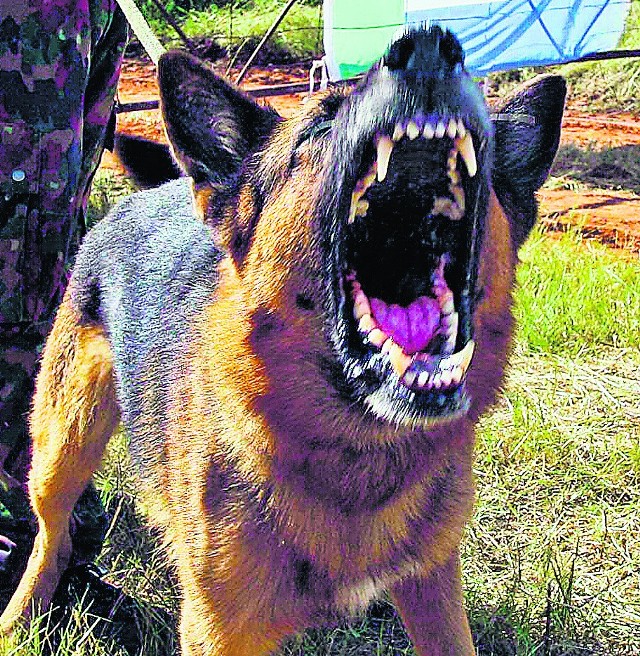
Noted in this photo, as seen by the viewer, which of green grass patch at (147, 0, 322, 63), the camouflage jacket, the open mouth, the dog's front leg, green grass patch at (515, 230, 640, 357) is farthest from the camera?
green grass patch at (147, 0, 322, 63)

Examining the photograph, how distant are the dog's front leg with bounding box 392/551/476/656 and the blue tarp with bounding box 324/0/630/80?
5506 millimetres

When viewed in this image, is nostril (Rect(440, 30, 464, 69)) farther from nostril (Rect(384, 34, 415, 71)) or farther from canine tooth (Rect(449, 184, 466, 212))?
canine tooth (Rect(449, 184, 466, 212))

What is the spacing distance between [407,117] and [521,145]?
62 centimetres

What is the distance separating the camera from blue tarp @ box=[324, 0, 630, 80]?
774 cm

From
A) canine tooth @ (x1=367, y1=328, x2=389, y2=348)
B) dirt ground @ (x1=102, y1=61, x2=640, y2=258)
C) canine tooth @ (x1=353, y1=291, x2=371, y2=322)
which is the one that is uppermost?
canine tooth @ (x1=353, y1=291, x2=371, y2=322)

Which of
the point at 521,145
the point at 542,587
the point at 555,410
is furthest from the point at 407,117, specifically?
the point at 555,410

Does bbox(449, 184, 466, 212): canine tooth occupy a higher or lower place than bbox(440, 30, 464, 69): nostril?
lower

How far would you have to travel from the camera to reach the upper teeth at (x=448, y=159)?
6.84 feet

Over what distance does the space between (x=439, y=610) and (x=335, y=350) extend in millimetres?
867

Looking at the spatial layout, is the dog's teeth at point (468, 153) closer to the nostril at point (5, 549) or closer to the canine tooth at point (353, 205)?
the canine tooth at point (353, 205)

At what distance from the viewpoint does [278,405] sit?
96.3 inches

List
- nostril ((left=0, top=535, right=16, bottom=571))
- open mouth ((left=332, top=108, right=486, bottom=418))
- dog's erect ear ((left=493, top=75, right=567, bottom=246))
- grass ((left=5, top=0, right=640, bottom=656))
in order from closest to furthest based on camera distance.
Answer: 1. open mouth ((left=332, top=108, right=486, bottom=418))
2. dog's erect ear ((left=493, top=75, right=567, bottom=246))
3. grass ((left=5, top=0, right=640, bottom=656))
4. nostril ((left=0, top=535, right=16, bottom=571))

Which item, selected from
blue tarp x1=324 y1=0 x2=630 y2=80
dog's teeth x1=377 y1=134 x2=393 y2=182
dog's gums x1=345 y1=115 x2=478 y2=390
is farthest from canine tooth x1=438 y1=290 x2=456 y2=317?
blue tarp x1=324 y1=0 x2=630 y2=80

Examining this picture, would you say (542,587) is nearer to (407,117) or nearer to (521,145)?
(521,145)
